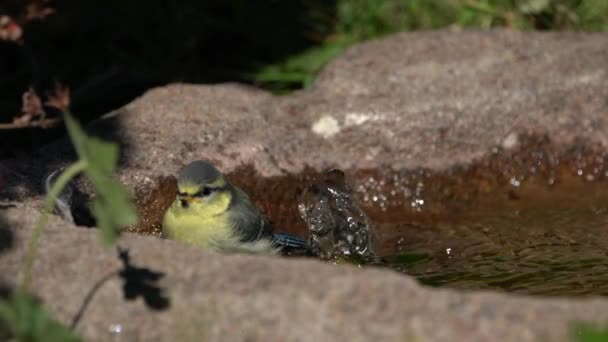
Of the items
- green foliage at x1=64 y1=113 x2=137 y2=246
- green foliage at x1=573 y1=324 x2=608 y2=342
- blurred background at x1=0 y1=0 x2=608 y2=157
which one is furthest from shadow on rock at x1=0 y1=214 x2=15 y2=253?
blurred background at x1=0 y1=0 x2=608 y2=157

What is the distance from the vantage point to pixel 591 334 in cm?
261

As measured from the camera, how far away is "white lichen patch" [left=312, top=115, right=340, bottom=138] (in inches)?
236

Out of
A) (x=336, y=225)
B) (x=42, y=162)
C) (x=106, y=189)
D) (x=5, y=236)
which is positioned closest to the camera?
(x=106, y=189)

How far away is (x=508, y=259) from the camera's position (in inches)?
209

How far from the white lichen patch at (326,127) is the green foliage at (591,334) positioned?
10.8 ft

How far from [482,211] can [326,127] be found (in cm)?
89

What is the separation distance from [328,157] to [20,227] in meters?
2.24

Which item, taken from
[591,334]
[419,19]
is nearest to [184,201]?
[591,334]

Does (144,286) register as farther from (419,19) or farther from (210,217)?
(419,19)

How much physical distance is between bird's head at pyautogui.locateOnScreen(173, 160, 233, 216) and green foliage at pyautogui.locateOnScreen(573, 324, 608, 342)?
94.0 inches

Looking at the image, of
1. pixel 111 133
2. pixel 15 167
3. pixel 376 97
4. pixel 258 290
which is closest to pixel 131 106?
pixel 111 133

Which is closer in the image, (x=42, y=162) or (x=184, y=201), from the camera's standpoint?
(x=184, y=201)

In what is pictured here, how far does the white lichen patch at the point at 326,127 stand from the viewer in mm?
5984

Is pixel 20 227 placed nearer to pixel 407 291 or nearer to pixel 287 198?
pixel 407 291
